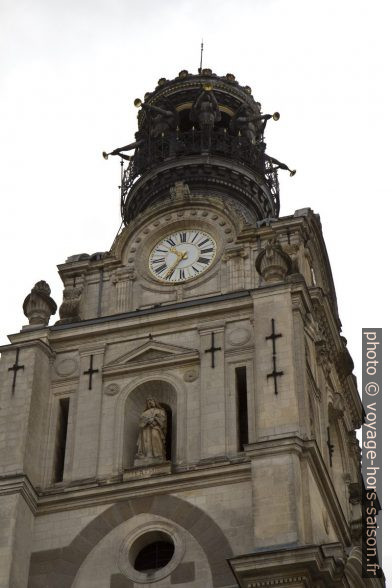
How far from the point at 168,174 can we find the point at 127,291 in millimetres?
6110

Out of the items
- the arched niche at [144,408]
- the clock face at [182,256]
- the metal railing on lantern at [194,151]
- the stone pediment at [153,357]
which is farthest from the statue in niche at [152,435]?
the metal railing on lantern at [194,151]

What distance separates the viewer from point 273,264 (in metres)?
36.8

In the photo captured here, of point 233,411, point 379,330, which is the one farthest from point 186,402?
point 379,330

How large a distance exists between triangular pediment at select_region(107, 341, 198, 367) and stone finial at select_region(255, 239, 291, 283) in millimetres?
2848

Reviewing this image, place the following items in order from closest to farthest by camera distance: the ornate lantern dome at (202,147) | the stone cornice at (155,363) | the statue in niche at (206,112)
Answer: the stone cornice at (155,363) → the ornate lantern dome at (202,147) → the statue in niche at (206,112)

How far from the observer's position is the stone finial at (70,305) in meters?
39.0

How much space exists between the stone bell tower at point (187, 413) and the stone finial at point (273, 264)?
36 mm

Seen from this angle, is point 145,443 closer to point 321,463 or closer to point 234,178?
point 321,463

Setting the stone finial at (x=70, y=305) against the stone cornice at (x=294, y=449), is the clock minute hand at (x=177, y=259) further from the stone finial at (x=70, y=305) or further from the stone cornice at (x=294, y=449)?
the stone cornice at (x=294, y=449)

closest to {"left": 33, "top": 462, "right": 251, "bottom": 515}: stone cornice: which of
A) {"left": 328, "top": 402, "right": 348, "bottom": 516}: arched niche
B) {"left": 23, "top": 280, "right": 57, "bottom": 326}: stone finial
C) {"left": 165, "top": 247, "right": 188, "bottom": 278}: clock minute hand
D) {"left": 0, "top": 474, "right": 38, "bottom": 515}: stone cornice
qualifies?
{"left": 0, "top": 474, "right": 38, "bottom": 515}: stone cornice

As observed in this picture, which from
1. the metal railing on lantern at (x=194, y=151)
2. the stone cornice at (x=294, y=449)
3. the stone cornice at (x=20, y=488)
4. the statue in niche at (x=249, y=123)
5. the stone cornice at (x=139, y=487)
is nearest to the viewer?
the stone cornice at (x=294, y=449)

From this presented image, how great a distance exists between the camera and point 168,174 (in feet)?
146

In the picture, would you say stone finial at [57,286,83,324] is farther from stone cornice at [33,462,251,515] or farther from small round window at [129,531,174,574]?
small round window at [129,531,174,574]

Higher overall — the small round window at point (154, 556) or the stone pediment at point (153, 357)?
the stone pediment at point (153, 357)
